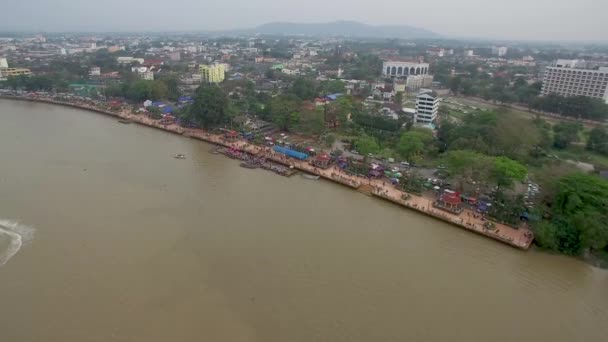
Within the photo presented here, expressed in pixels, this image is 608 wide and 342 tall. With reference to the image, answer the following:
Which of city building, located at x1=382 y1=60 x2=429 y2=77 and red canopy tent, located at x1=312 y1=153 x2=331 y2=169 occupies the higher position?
city building, located at x1=382 y1=60 x2=429 y2=77

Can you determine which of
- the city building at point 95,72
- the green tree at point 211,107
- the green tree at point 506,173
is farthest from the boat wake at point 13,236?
the city building at point 95,72

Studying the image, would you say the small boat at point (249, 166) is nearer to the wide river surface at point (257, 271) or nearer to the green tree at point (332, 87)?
the wide river surface at point (257, 271)

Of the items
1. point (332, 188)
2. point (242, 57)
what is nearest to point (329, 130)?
point (332, 188)

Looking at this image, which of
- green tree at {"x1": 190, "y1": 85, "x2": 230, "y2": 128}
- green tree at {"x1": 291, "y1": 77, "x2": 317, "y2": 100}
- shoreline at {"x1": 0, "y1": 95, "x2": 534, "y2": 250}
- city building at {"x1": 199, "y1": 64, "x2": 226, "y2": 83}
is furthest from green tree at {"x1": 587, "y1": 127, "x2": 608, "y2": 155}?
city building at {"x1": 199, "y1": 64, "x2": 226, "y2": 83}

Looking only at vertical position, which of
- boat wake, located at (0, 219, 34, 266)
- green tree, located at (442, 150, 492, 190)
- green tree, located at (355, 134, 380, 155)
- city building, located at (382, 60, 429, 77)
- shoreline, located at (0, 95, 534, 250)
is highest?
city building, located at (382, 60, 429, 77)

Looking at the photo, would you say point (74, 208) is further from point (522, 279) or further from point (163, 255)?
point (522, 279)

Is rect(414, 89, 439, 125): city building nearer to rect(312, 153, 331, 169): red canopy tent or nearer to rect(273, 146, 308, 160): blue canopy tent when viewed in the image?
rect(312, 153, 331, 169): red canopy tent
